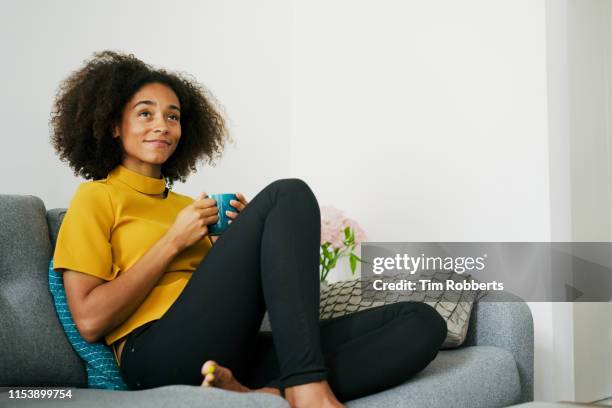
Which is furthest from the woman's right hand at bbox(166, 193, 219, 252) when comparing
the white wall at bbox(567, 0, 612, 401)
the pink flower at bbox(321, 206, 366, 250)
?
the white wall at bbox(567, 0, 612, 401)

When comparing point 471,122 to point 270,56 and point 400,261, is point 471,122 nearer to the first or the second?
point 400,261

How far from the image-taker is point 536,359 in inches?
98.0

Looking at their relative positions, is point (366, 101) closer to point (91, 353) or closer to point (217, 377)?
point (91, 353)

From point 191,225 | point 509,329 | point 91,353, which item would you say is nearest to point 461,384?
point 509,329

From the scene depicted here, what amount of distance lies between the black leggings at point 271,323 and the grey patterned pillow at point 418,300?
0.46 metres

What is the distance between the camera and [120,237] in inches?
64.4

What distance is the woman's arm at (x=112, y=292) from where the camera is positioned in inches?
58.7

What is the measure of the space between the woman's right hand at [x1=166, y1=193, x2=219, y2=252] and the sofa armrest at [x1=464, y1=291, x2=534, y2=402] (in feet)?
3.12

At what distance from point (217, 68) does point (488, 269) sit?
1465mm

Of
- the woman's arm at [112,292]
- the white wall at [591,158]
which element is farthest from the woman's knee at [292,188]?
the white wall at [591,158]

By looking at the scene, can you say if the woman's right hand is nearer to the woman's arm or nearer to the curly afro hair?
the woman's arm

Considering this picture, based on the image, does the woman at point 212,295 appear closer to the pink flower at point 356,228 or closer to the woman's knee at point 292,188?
the woman's knee at point 292,188

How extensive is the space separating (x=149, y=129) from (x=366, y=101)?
149 centimetres

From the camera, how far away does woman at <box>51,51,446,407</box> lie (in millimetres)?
1372
